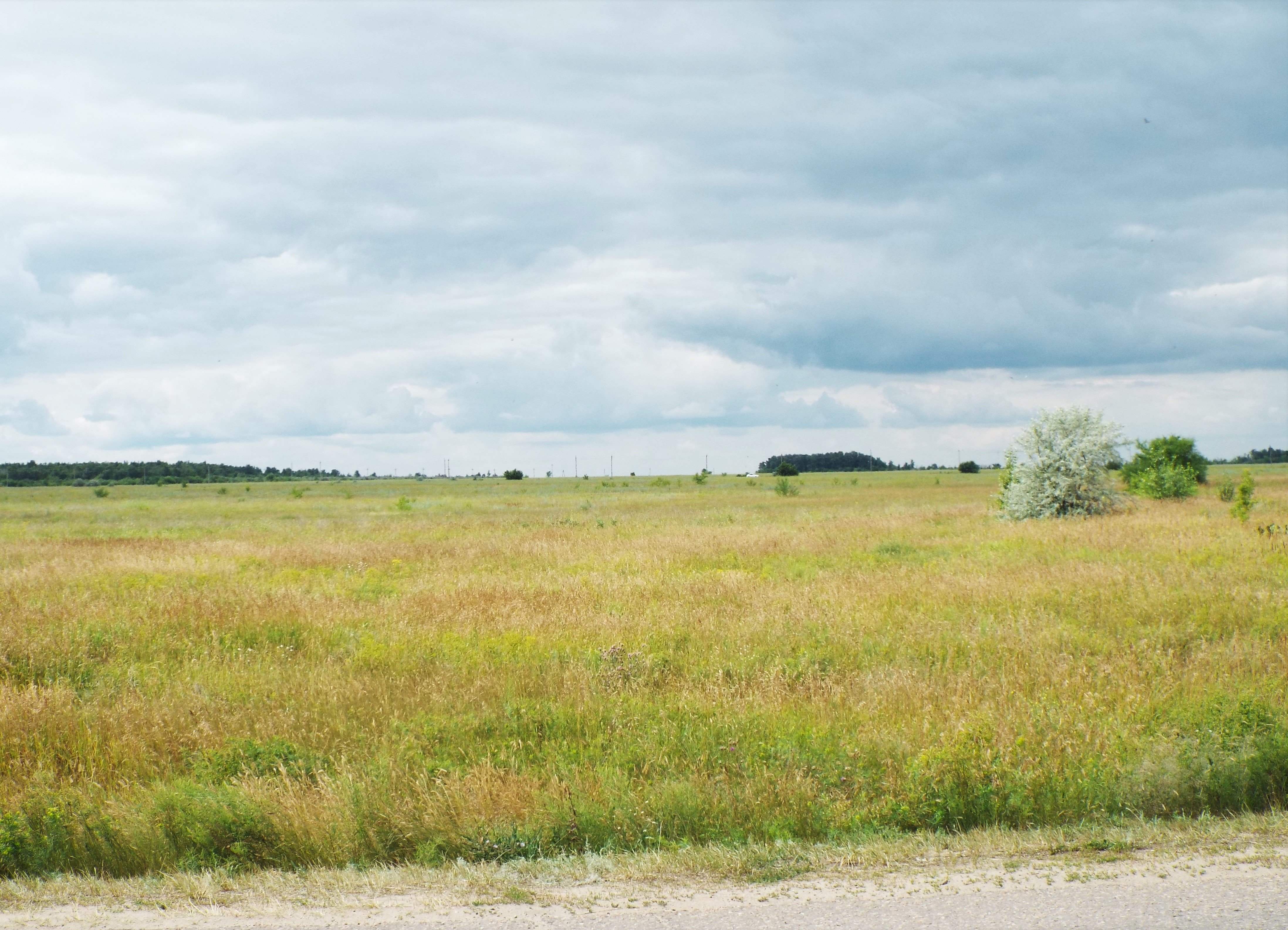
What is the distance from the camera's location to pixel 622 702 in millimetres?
7859

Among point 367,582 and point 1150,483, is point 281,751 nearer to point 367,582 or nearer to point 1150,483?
point 367,582

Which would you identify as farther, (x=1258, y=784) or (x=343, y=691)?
(x=343, y=691)

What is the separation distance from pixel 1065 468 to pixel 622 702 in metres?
26.2

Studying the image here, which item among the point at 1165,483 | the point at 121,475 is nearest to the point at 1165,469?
the point at 1165,483

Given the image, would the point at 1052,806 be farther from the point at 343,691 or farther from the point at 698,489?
the point at 698,489

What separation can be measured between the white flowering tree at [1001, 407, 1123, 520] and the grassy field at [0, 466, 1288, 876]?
934cm

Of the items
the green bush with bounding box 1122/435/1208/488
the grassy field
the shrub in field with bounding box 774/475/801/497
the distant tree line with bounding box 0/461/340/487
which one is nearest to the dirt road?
the grassy field

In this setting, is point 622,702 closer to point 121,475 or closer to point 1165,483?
point 1165,483

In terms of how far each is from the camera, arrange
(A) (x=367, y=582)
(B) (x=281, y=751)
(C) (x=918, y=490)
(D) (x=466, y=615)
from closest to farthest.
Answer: (B) (x=281, y=751) < (D) (x=466, y=615) < (A) (x=367, y=582) < (C) (x=918, y=490)

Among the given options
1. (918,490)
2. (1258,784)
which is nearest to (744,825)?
(1258,784)

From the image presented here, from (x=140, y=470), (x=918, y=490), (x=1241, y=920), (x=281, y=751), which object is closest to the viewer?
(x=1241, y=920)

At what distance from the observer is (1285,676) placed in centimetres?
810

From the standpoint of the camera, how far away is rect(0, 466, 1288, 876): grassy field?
5.54 metres

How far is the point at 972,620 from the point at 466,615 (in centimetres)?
750
